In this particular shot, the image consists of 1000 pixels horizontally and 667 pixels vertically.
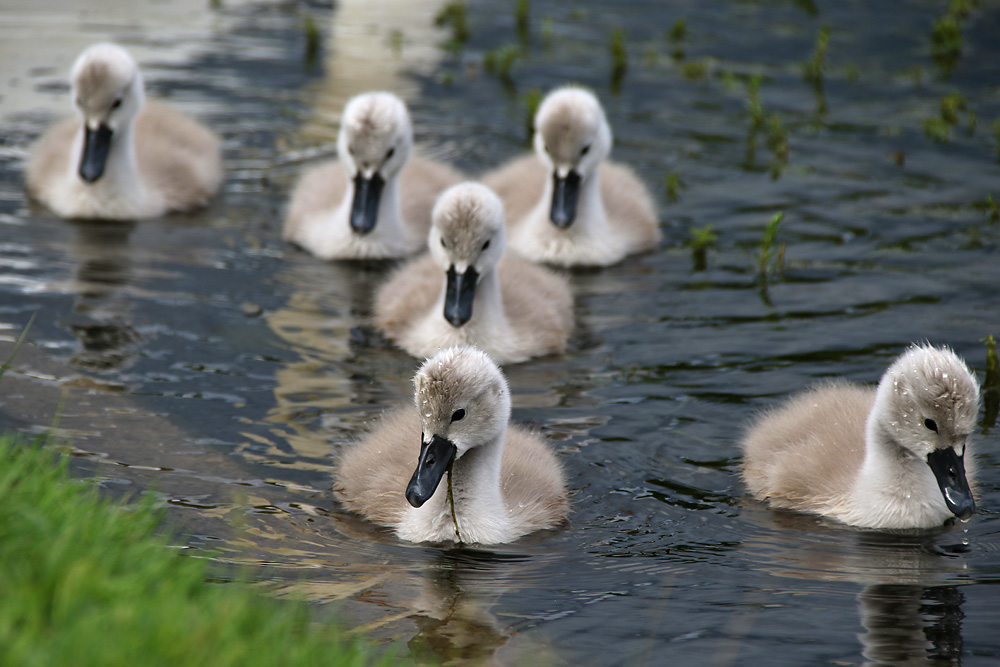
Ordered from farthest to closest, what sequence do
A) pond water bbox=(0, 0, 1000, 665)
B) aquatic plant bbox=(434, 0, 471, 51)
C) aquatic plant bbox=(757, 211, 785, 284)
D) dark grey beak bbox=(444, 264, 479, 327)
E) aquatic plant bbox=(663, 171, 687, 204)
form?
1. aquatic plant bbox=(434, 0, 471, 51)
2. aquatic plant bbox=(663, 171, 687, 204)
3. aquatic plant bbox=(757, 211, 785, 284)
4. dark grey beak bbox=(444, 264, 479, 327)
5. pond water bbox=(0, 0, 1000, 665)

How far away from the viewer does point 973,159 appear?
10.9 meters

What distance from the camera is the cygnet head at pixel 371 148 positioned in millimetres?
8953

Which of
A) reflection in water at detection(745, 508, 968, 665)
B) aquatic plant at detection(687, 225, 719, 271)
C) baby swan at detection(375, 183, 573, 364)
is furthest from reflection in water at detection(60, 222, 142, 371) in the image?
aquatic plant at detection(687, 225, 719, 271)

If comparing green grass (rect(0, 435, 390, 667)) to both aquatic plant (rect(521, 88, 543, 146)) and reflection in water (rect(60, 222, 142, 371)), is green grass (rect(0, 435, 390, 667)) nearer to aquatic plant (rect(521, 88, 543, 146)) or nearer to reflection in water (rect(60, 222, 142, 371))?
reflection in water (rect(60, 222, 142, 371))

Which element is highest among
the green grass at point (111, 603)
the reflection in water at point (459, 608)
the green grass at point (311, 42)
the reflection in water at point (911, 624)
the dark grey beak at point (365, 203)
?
the green grass at point (311, 42)

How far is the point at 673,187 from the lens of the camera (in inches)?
412

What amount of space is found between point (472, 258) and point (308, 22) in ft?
24.9

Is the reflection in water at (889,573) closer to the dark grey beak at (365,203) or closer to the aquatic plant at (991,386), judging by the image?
the aquatic plant at (991,386)

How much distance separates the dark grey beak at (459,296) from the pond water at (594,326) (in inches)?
17.3

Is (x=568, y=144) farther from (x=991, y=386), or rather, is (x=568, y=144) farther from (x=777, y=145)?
(x=991, y=386)

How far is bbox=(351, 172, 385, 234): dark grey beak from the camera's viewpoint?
9055 mm

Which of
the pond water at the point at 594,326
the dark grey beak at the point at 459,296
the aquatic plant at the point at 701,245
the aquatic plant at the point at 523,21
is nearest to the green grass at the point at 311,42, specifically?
the pond water at the point at 594,326

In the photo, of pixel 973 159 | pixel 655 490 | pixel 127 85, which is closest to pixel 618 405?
pixel 655 490

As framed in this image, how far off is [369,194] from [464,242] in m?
1.96
